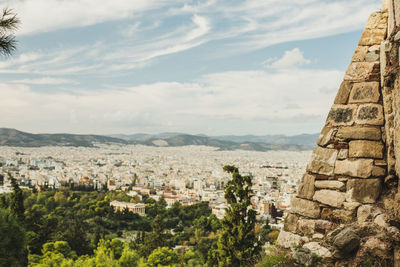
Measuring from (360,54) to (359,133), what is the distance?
75 cm

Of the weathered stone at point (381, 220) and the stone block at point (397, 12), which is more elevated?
the stone block at point (397, 12)

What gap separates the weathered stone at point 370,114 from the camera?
2904 millimetres

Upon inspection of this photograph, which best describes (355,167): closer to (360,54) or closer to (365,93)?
(365,93)

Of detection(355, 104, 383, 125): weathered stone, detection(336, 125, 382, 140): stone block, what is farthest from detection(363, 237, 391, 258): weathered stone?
detection(355, 104, 383, 125): weathered stone

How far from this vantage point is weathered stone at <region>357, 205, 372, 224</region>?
8.98 ft

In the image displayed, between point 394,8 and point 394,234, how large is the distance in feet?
6.02

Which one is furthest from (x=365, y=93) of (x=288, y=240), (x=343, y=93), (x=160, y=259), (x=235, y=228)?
(x=160, y=259)

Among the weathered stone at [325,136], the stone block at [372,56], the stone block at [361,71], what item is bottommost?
the weathered stone at [325,136]

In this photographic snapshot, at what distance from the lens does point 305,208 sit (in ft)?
9.96

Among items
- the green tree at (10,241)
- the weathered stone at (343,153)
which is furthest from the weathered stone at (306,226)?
the green tree at (10,241)

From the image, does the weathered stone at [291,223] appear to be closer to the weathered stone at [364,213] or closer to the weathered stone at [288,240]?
the weathered stone at [288,240]

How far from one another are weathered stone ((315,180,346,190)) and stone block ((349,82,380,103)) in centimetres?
77

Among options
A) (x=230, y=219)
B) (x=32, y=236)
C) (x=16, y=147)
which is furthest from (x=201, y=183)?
(x=16, y=147)

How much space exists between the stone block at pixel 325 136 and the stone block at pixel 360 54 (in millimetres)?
692
